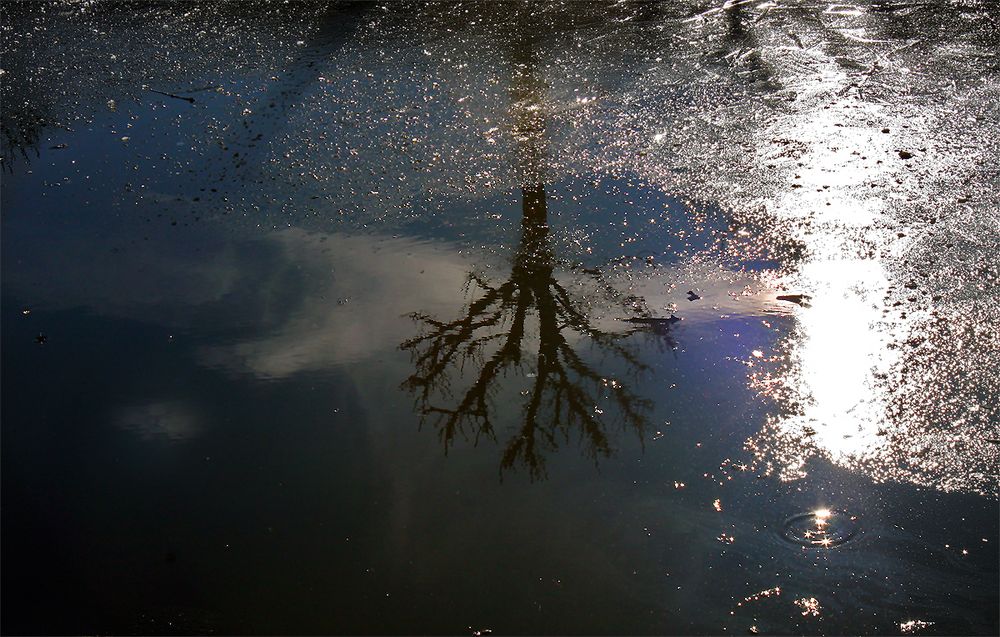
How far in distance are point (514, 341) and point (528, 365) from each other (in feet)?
0.64

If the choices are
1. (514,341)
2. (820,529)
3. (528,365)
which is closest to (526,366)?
(528,365)

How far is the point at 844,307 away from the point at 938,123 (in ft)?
7.10

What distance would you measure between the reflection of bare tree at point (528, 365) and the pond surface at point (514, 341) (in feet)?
0.06

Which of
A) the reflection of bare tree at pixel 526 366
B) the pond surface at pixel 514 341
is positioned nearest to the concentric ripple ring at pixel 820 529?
the pond surface at pixel 514 341

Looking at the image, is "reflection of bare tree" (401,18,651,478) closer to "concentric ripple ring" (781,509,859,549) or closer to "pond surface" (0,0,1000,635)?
"pond surface" (0,0,1000,635)

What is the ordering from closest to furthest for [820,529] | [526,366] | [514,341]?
[820,529], [526,366], [514,341]

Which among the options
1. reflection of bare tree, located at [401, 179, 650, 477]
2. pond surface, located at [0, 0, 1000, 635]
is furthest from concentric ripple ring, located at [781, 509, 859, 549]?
reflection of bare tree, located at [401, 179, 650, 477]

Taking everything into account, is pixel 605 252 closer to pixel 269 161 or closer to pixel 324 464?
pixel 324 464

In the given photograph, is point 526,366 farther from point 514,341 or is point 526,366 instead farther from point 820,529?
point 820,529

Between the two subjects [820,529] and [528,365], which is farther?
[528,365]

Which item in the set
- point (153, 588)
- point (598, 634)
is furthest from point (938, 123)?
point (153, 588)

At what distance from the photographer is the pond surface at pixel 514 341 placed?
3.03m

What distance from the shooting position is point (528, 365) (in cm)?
393

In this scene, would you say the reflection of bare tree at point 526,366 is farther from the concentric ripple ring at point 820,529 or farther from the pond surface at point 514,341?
the concentric ripple ring at point 820,529
